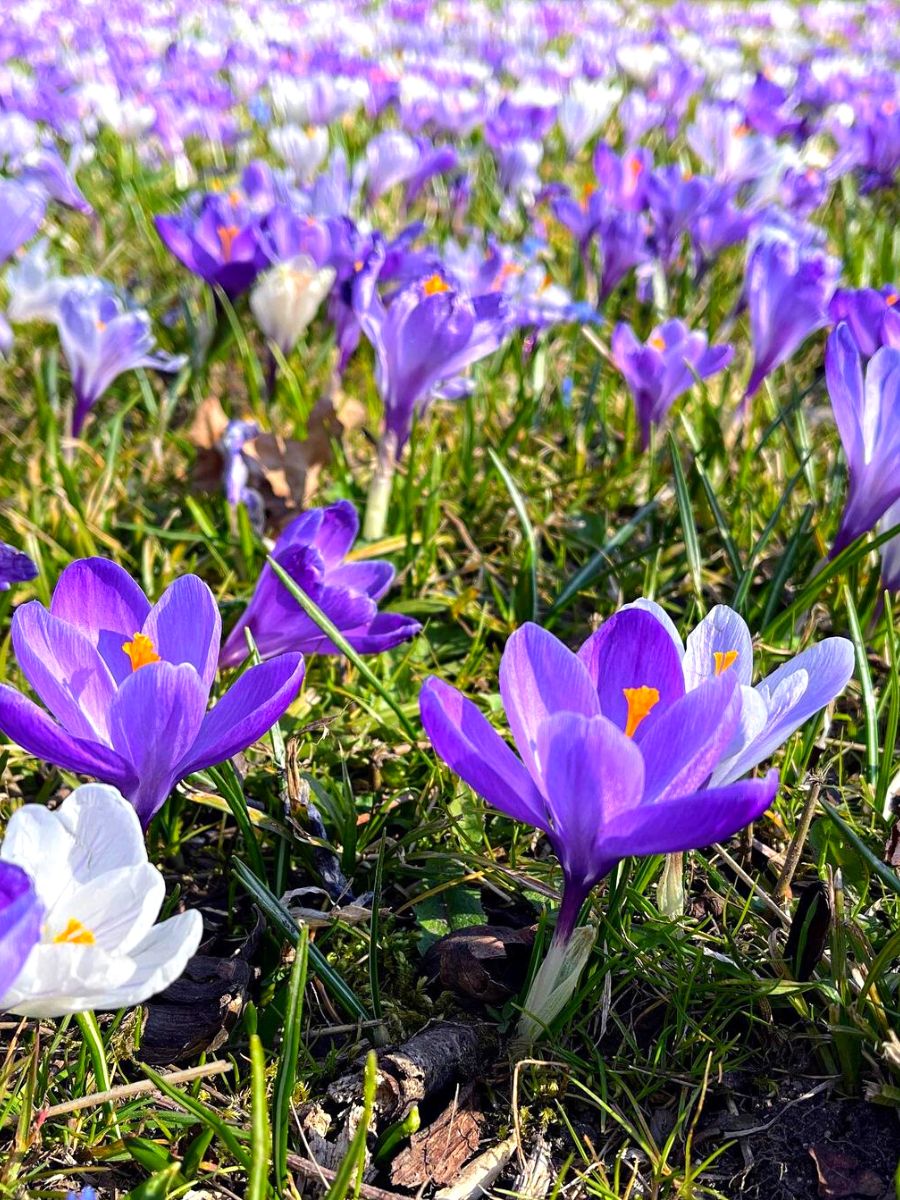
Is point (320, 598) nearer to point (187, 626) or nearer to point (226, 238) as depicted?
point (187, 626)

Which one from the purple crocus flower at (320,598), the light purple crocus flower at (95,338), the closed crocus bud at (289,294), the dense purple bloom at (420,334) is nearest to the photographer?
the purple crocus flower at (320,598)

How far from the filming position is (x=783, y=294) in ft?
6.77

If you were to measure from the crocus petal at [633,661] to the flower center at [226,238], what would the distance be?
1504 millimetres

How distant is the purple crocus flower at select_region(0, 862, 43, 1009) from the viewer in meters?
0.80

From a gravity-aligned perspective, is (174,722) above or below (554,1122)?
above

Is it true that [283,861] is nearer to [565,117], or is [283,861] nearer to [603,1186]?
[603,1186]

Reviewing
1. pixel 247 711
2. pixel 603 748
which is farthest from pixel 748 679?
pixel 247 711

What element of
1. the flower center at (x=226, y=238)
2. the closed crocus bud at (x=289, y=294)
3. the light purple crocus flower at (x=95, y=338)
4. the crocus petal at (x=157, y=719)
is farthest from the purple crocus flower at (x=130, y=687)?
the flower center at (x=226, y=238)

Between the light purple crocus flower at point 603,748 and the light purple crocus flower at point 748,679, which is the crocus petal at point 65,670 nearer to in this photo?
the light purple crocus flower at point 603,748

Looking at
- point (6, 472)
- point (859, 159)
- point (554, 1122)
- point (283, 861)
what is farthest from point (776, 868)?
point (859, 159)

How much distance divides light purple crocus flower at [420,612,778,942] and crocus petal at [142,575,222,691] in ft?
0.77

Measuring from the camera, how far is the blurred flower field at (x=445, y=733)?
0.96 m

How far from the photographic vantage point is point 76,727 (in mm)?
1018

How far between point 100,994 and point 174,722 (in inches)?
9.1
